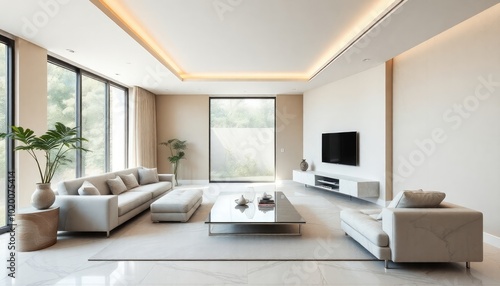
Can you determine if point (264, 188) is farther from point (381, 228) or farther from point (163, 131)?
point (381, 228)

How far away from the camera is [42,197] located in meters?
3.18

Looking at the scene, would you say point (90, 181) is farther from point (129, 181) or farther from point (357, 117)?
point (357, 117)

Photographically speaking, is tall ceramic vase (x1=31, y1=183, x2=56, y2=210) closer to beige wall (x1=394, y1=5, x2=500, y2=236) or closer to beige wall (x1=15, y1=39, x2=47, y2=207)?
beige wall (x1=15, y1=39, x2=47, y2=207)

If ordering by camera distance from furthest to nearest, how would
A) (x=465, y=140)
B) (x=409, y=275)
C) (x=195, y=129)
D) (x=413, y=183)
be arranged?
1. (x=195, y=129)
2. (x=413, y=183)
3. (x=465, y=140)
4. (x=409, y=275)

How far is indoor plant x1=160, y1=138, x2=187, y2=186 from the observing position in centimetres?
781

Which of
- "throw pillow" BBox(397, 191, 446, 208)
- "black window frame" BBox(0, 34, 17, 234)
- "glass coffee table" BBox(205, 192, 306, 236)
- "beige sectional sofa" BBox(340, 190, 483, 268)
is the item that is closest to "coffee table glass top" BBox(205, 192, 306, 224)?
"glass coffee table" BBox(205, 192, 306, 236)

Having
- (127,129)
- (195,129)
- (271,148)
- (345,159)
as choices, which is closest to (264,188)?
(271,148)

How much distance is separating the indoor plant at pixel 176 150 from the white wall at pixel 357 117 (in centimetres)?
410

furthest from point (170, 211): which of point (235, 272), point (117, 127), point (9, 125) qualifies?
point (117, 127)

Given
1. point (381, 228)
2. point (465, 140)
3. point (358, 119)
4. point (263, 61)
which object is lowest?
point (381, 228)

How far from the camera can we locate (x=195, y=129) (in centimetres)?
826

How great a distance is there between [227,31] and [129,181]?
3.62m

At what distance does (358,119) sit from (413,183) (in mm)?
1869

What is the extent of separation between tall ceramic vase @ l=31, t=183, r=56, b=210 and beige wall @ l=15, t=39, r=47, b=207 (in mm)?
936
